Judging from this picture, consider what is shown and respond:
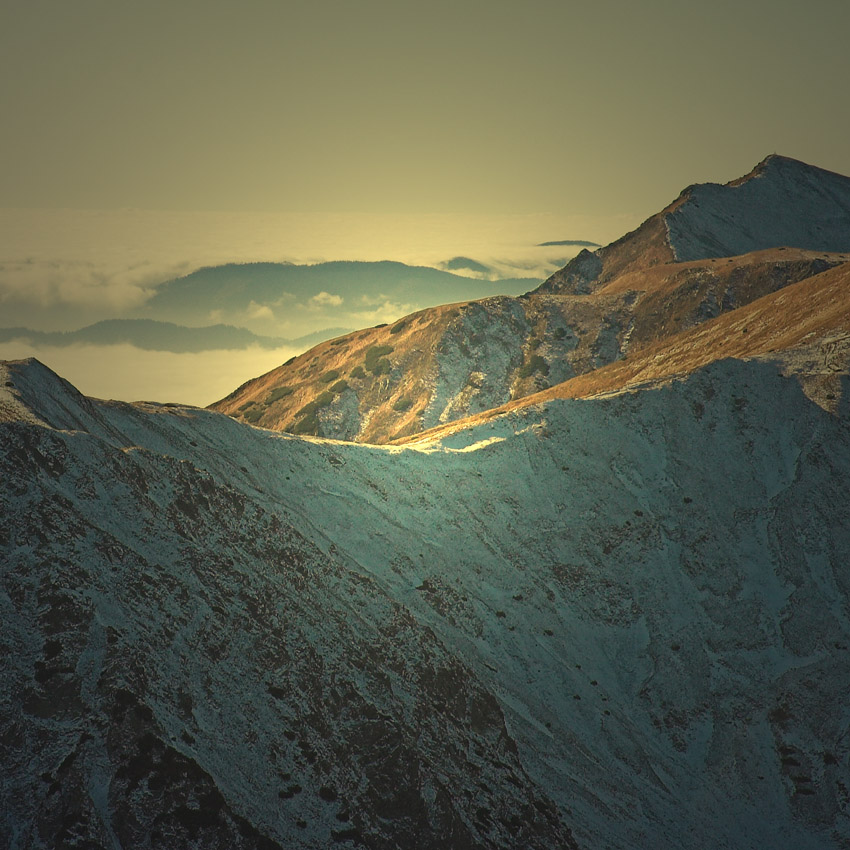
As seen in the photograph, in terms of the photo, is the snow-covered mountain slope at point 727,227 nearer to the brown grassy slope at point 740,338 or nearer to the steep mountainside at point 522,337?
the steep mountainside at point 522,337

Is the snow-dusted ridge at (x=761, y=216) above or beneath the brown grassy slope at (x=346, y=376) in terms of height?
above

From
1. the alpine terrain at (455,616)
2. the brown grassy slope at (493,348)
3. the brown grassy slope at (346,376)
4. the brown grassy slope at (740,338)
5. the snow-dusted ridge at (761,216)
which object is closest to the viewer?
the alpine terrain at (455,616)

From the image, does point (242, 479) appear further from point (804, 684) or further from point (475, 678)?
point (804, 684)

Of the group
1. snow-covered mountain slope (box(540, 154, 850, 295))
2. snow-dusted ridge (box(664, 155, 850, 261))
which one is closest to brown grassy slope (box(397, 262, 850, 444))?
snow-covered mountain slope (box(540, 154, 850, 295))

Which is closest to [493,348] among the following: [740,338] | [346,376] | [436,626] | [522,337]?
[522,337]

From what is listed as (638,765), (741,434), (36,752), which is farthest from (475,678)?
(741,434)

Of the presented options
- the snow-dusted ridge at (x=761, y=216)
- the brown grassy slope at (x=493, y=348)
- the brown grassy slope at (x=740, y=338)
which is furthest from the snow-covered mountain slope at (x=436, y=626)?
the snow-dusted ridge at (x=761, y=216)
